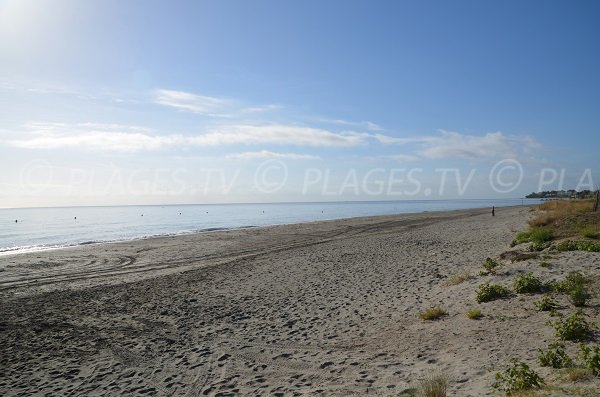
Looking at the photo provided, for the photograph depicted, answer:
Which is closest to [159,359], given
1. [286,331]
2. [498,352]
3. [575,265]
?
[286,331]

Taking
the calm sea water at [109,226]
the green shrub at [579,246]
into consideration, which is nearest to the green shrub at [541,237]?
the green shrub at [579,246]

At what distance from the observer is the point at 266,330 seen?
9.48 m

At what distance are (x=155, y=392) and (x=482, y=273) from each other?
973cm

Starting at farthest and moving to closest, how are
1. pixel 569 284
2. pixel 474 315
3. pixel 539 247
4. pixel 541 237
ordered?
1. pixel 541 237
2. pixel 539 247
3. pixel 569 284
4. pixel 474 315

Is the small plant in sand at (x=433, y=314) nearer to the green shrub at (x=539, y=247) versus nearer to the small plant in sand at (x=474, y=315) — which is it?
the small plant in sand at (x=474, y=315)

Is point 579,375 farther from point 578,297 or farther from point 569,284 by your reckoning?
point 569,284

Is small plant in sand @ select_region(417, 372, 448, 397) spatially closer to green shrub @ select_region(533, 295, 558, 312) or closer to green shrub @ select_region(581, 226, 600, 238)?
green shrub @ select_region(533, 295, 558, 312)

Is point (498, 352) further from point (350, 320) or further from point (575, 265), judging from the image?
point (575, 265)

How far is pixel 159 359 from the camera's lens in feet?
26.2

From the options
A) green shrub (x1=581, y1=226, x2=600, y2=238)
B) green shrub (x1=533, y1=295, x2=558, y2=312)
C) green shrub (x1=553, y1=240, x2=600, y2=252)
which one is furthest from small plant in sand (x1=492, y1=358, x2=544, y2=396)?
green shrub (x1=581, y1=226, x2=600, y2=238)

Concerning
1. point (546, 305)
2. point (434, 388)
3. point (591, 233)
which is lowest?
point (434, 388)

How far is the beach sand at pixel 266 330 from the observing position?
6.65m

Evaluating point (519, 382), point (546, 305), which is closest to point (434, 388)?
point (519, 382)

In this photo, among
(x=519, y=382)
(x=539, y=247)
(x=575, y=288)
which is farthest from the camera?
(x=539, y=247)
